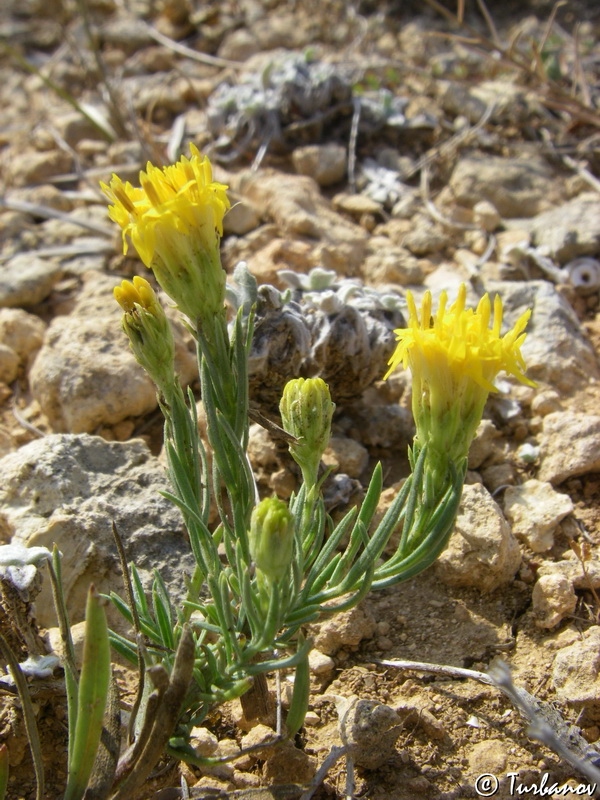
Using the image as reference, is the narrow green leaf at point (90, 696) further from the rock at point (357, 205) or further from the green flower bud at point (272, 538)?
the rock at point (357, 205)

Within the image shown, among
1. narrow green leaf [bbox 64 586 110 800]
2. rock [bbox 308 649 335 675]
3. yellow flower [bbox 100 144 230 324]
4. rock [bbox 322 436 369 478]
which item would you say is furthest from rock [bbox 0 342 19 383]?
narrow green leaf [bbox 64 586 110 800]

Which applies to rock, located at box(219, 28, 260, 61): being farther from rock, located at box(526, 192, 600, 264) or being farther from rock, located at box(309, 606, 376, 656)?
rock, located at box(309, 606, 376, 656)

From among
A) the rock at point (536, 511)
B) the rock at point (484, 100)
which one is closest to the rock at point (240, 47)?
the rock at point (484, 100)

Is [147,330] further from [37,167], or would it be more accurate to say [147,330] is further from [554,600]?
[37,167]

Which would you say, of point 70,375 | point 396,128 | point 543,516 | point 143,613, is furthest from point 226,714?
point 396,128

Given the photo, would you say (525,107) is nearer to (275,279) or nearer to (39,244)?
(275,279)

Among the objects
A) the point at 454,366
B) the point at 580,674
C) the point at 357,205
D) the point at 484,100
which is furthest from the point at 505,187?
the point at 580,674

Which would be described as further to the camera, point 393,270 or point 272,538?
point 393,270

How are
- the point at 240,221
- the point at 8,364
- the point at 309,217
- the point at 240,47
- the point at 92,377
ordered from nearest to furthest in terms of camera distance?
1. the point at 92,377
2. the point at 8,364
3. the point at 309,217
4. the point at 240,221
5. the point at 240,47
